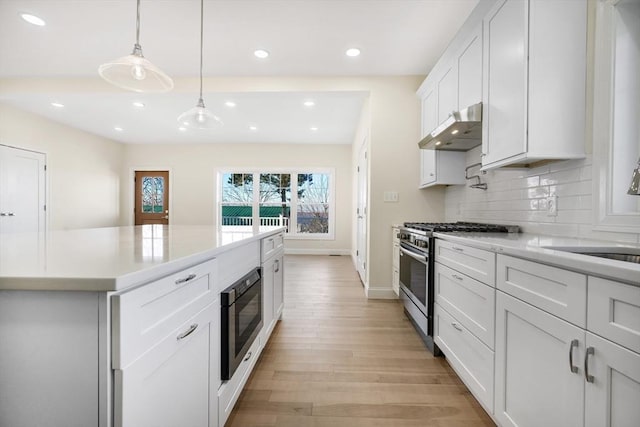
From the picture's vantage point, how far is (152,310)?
2.48 feet

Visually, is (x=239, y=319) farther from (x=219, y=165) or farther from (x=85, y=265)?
(x=219, y=165)

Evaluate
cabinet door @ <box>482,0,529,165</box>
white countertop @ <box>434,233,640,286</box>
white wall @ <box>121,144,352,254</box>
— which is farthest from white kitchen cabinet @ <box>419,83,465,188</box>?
white wall @ <box>121,144,352,254</box>

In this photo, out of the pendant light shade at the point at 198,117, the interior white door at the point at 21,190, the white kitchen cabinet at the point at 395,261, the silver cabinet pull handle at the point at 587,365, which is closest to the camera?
the silver cabinet pull handle at the point at 587,365

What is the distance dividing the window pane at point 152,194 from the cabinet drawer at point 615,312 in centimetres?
789

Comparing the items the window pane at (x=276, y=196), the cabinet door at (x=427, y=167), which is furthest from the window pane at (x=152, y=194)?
the cabinet door at (x=427, y=167)

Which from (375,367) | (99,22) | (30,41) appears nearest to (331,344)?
(375,367)

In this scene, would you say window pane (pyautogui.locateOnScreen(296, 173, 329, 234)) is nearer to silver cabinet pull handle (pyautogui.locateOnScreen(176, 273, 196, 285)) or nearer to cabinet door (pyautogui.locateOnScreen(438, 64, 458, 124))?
cabinet door (pyautogui.locateOnScreen(438, 64, 458, 124))

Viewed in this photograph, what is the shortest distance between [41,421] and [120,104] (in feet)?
16.8

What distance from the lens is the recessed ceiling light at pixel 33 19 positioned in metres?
2.51

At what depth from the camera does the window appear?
700cm

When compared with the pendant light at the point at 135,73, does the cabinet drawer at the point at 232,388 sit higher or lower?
lower

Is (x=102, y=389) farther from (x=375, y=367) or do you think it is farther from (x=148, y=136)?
(x=148, y=136)

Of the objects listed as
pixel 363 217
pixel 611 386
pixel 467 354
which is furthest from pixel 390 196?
pixel 611 386

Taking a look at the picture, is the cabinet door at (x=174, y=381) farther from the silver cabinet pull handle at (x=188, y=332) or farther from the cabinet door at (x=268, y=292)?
the cabinet door at (x=268, y=292)
